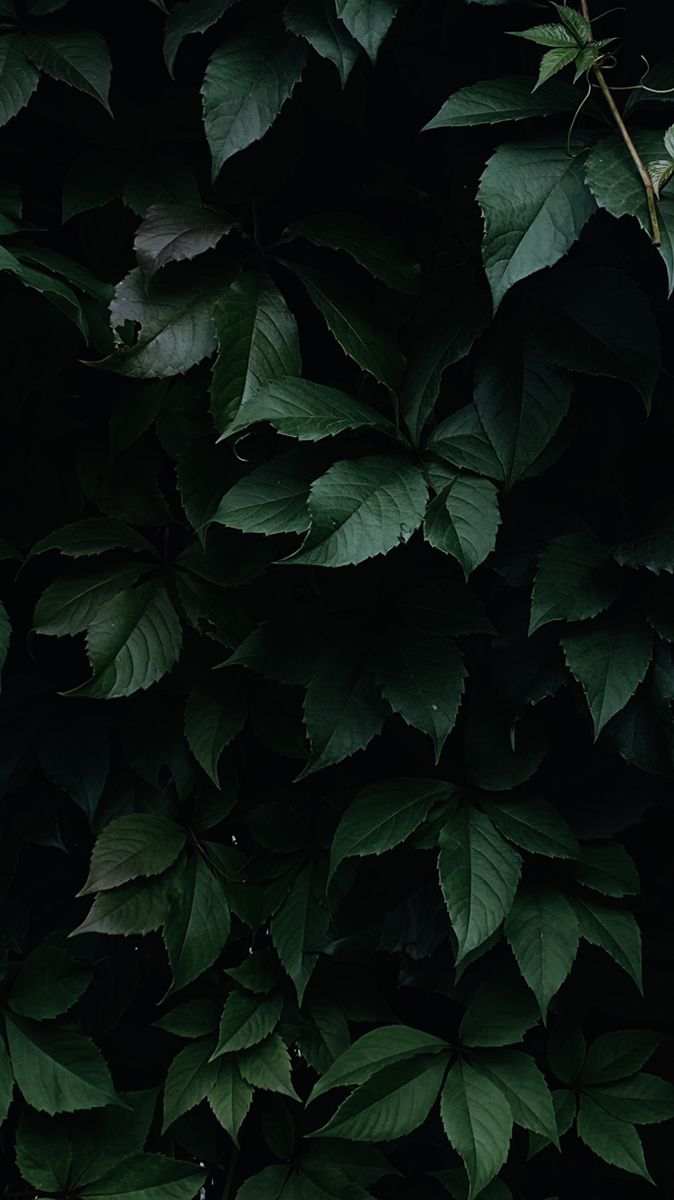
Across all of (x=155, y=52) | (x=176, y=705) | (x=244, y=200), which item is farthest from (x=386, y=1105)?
(x=155, y=52)

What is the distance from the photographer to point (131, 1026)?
1.36 m

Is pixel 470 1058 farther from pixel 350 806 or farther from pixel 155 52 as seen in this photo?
pixel 155 52

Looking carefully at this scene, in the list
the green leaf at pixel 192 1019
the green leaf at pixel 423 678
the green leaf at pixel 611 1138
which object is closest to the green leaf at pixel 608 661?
the green leaf at pixel 423 678

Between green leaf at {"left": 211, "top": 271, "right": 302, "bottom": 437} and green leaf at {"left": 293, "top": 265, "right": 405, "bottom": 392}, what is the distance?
4 centimetres

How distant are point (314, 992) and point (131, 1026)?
0.24 m

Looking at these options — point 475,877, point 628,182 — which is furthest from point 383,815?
point 628,182

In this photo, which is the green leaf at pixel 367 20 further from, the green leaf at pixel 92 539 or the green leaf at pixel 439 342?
the green leaf at pixel 92 539

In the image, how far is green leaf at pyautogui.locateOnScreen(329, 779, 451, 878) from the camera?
1151 mm

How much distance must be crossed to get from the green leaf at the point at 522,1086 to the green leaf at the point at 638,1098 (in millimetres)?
94

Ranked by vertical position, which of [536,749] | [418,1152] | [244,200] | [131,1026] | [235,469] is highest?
[244,200]

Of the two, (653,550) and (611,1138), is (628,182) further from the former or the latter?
(611,1138)

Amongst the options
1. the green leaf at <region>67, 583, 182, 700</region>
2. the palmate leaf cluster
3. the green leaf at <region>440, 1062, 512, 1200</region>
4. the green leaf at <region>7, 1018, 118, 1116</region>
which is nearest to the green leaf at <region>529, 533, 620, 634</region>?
the palmate leaf cluster

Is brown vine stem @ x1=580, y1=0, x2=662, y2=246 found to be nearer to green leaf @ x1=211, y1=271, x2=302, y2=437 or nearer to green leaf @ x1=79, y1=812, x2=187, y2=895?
green leaf @ x1=211, y1=271, x2=302, y2=437

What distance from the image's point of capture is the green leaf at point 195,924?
120 cm
